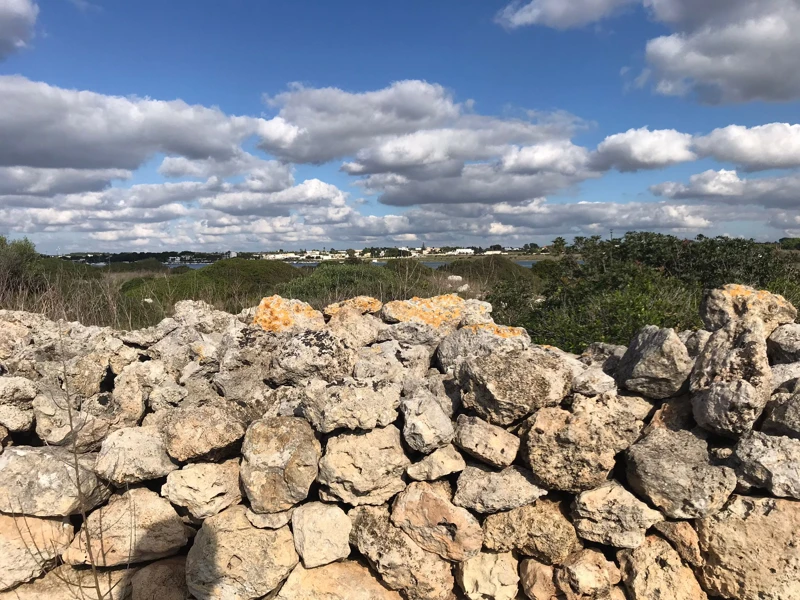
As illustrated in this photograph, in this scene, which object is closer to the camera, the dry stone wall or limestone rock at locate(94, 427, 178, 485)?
the dry stone wall

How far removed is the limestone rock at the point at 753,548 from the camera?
312 cm

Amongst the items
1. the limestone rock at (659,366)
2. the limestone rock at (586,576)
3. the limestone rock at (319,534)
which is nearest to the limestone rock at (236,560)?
the limestone rock at (319,534)

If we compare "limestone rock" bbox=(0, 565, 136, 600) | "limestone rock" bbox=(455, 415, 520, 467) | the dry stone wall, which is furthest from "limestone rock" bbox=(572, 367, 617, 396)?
"limestone rock" bbox=(0, 565, 136, 600)

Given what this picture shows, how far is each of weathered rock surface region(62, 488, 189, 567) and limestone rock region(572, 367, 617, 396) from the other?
2.89 m

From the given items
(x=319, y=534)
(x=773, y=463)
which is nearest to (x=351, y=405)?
(x=319, y=534)

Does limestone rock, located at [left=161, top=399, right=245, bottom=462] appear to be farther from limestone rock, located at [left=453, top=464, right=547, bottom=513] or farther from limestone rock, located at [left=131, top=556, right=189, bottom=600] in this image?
limestone rock, located at [left=453, top=464, right=547, bottom=513]

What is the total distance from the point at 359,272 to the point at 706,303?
24.3 feet

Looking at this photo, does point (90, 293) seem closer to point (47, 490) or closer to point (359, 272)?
point (359, 272)

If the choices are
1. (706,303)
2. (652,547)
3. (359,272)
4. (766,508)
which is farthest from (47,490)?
(359,272)

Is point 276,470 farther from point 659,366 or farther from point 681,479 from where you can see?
point 659,366

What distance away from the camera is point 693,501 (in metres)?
3.21

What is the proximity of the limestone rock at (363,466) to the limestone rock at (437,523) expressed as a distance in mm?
154

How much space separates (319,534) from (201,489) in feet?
2.76

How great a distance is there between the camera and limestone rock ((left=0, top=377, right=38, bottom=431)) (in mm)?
3885
